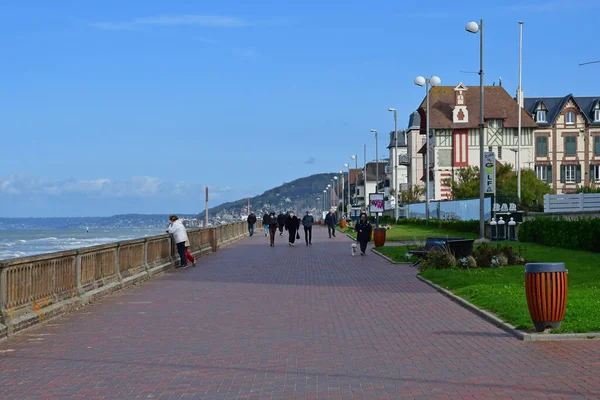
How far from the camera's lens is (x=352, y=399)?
8.23 m

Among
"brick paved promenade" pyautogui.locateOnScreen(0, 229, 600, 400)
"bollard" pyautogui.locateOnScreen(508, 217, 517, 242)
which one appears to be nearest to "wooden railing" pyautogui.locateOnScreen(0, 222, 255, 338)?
"brick paved promenade" pyautogui.locateOnScreen(0, 229, 600, 400)

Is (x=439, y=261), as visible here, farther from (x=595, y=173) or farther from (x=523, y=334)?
(x=595, y=173)

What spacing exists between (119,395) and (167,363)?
1.81 m

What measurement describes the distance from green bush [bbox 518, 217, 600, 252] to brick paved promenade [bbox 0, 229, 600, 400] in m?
13.3

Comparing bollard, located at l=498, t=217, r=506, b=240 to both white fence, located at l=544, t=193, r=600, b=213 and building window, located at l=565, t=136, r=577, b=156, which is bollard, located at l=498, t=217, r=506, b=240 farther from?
building window, located at l=565, t=136, r=577, b=156

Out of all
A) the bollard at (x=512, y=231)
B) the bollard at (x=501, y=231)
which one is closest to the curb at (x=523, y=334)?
the bollard at (x=512, y=231)

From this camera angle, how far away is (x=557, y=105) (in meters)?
97.5

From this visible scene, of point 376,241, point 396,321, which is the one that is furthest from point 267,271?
point 376,241

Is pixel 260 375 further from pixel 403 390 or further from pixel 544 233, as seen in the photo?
pixel 544 233

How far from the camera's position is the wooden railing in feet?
42.6

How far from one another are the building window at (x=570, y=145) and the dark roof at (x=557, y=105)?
2173mm

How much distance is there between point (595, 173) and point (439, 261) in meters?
73.9

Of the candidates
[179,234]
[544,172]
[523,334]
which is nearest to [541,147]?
[544,172]

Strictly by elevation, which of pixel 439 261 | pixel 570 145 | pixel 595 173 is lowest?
pixel 439 261
